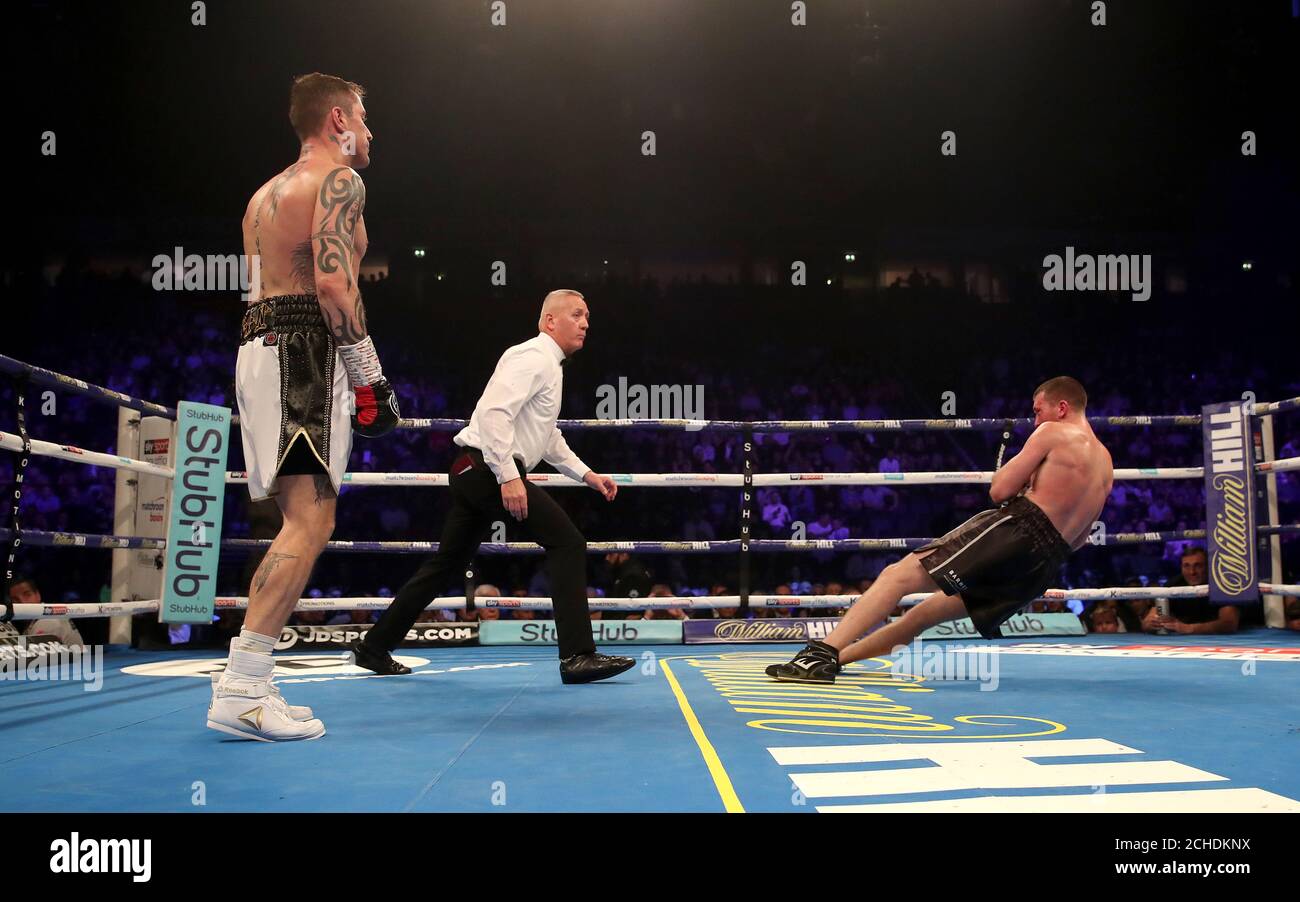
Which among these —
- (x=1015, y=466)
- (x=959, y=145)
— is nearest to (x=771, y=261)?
(x=959, y=145)

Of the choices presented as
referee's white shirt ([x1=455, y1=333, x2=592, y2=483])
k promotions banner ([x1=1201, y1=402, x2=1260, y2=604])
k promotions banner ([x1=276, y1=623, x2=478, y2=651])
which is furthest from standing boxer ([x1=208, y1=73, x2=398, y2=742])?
k promotions banner ([x1=1201, y1=402, x2=1260, y2=604])

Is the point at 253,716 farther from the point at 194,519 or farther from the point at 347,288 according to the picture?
the point at 194,519

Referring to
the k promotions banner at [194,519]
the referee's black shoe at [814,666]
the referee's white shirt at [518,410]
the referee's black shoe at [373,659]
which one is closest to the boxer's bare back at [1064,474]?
the referee's black shoe at [814,666]

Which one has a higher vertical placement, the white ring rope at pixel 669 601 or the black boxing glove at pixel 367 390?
the black boxing glove at pixel 367 390

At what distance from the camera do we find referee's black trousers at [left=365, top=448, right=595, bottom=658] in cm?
299

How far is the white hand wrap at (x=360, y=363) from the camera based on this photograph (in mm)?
2080

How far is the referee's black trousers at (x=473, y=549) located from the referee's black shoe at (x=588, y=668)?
0.10 ft

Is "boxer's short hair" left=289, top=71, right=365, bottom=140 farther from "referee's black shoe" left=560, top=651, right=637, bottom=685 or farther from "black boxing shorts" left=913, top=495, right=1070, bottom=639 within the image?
"black boxing shorts" left=913, top=495, right=1070, bottom=639

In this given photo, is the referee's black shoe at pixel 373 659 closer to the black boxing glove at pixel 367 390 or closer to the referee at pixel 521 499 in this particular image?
the referee at pixel 521 499

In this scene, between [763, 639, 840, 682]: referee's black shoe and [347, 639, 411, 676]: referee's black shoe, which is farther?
[347, 639, 411, 676]: referee's black shoe

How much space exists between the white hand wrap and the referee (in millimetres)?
845

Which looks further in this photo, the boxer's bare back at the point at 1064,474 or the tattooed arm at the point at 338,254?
the boxer's bare back at the point at 1064,474

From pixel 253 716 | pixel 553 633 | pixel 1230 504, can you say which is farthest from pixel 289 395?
Answer: pixel 1230 504
